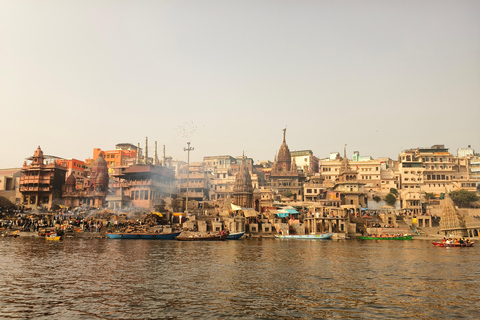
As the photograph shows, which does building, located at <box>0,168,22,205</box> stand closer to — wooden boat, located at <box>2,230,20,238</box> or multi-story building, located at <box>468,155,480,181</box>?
wooden boat, located at <box>2,230,20,238</box>

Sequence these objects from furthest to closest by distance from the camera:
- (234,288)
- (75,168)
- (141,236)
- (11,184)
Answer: (75,168), (11,184), (141,236), (234,288)

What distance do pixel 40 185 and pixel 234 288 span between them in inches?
3570

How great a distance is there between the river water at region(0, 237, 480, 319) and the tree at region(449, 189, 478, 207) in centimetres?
6200

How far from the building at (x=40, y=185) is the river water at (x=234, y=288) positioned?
2582 inches

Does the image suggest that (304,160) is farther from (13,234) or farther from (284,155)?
(13,234)

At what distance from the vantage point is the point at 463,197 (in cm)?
9244

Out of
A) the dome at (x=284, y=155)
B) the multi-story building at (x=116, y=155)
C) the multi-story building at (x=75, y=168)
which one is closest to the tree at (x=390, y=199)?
the dome at (x=284, y=155)

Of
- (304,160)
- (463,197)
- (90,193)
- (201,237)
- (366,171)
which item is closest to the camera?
(201,237)

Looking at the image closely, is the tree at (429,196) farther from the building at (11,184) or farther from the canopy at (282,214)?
the building at (11,184)

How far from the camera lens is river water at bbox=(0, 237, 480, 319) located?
19422 mm

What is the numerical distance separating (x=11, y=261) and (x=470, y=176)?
369ft

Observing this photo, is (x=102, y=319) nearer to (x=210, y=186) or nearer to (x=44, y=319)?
(x=44, y=319)

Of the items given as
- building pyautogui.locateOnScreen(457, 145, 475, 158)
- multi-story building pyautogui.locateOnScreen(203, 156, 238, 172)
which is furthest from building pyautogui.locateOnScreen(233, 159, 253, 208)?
building pyautogui.locateOnScreen(457, 145, 475, 158)

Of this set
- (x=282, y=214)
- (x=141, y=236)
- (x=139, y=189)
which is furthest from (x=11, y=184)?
(x=282, y=214)
